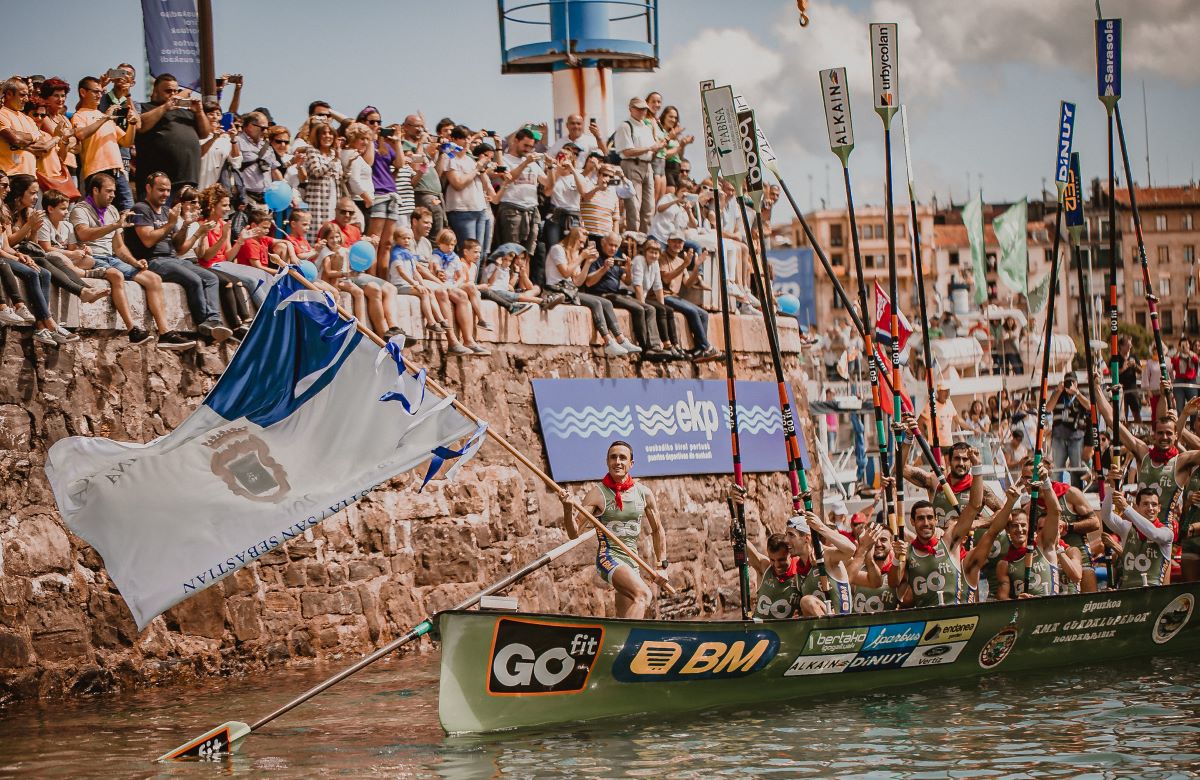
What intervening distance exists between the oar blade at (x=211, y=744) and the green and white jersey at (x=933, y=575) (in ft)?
19.5

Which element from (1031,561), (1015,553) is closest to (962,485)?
(1015,553)

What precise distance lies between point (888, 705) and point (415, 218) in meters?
6.83

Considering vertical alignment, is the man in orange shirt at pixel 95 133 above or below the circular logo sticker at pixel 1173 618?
above

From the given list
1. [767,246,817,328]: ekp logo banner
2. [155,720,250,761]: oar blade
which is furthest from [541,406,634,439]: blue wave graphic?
[767,246,817,328]: ekp logo banner

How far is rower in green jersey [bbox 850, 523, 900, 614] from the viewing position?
14.3 m

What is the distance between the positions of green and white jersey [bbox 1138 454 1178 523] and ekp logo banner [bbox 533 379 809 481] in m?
5.32

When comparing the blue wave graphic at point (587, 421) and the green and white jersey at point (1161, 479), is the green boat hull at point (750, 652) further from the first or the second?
the blue wave graphic at point (587, 421)

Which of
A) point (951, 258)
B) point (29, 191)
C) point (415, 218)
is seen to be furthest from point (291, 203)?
point (951, 258)

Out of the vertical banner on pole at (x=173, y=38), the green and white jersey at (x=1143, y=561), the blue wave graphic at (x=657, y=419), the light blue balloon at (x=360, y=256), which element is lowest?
the green and white jersey at (x=1143, y=561)

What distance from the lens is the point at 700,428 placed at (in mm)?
→ 20375

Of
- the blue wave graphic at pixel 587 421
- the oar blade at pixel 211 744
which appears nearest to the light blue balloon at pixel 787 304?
the blue wave graphic at pixel 587 421

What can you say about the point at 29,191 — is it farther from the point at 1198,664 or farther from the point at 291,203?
the point at 1198,664

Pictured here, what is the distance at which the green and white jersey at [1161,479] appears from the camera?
16750 mm

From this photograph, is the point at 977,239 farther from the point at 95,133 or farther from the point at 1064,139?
the point at 95,133
